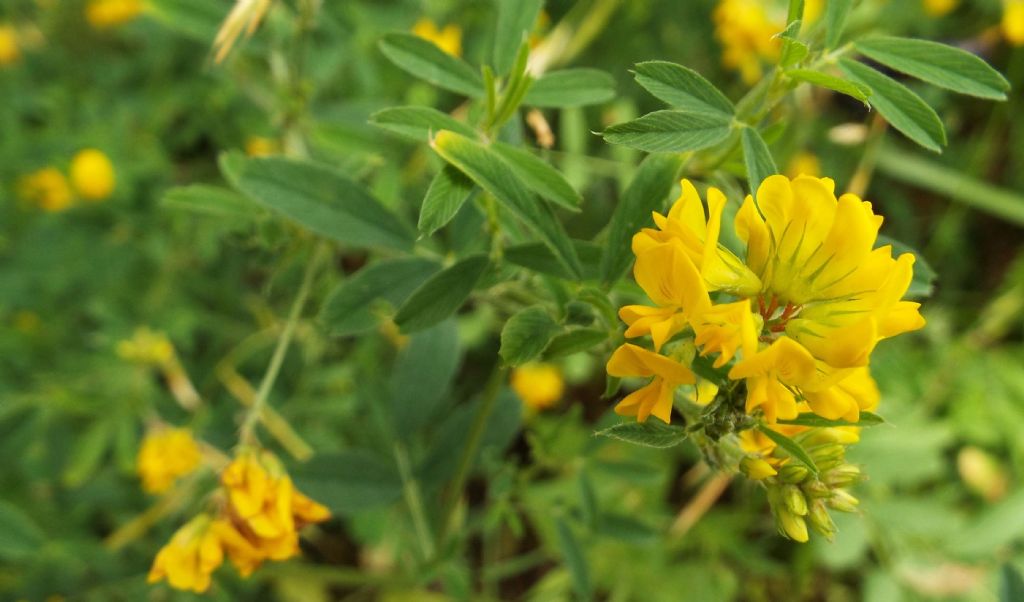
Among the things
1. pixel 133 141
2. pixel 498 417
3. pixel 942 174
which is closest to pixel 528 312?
Answer: pixel 498 417

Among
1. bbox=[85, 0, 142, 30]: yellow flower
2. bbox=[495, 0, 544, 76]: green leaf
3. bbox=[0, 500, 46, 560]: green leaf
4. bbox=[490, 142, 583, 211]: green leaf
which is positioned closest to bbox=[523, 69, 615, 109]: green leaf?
bbox=[495, 0, 544, 76]: green leaf

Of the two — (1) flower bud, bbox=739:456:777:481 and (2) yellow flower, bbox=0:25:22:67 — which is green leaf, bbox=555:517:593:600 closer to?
(1) flower bud, bbox=739:456:777:481

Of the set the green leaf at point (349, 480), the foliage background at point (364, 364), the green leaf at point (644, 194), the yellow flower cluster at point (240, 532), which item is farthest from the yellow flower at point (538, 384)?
the green leaf at point (644, 194)

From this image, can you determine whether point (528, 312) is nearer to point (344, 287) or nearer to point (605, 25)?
point (344, 287)

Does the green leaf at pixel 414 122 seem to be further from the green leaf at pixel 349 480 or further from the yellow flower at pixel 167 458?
the yellow flower at pixel 167 458

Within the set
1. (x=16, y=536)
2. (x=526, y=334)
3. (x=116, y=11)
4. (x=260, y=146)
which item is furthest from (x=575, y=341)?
(x=116, y=11)

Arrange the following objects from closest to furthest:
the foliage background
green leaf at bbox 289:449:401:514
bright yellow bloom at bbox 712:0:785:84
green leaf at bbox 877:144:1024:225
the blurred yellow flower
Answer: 1. green leaf at bbox 289:449:401:514
2. the foliage background
3. bright yellow bloom at bbox 712:0:785:84
4. the blurred yellow flower
5. green leaf at bbox 877:144:1024:225
